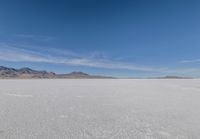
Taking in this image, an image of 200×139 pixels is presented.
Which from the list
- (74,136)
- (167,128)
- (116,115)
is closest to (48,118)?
(74,136)

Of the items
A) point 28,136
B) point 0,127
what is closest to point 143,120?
Answer: point 28,136

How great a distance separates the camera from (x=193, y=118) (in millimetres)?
3859

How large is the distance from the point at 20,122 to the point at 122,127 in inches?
78.0

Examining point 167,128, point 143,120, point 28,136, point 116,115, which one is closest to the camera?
point 28,136

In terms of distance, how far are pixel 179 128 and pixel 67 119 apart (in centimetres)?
219

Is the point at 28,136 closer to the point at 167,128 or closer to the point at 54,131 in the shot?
the point at 54,131

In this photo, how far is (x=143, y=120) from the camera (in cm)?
368

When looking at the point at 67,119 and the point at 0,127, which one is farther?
the point at 67,119

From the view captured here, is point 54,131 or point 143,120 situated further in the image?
point 143,120

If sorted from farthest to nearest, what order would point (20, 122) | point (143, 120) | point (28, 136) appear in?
point (143, 120) → point (20, 122) → point (28, 136)

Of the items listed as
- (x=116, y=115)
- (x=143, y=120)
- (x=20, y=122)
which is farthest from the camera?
(x=116, y=115)

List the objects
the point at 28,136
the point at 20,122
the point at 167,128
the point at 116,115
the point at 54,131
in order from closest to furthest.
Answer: the point at 28,136
the point at 54,131
the point at 167,128
the point at 20,122
the point at 116,115

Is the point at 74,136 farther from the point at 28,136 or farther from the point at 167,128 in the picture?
the point at 167,128

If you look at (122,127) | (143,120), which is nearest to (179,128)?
(143,120)
